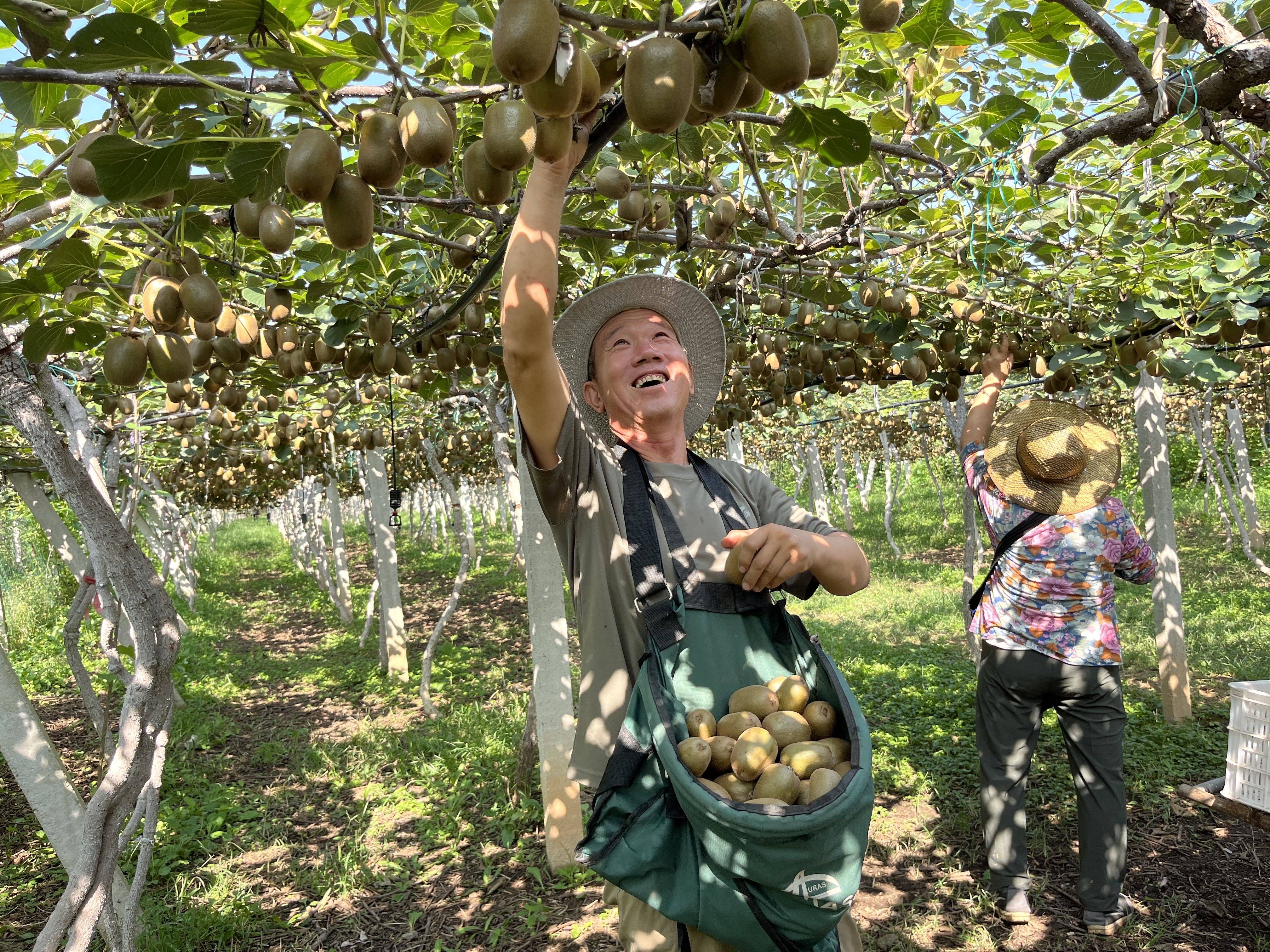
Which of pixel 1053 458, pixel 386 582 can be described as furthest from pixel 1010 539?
pixel 386 582

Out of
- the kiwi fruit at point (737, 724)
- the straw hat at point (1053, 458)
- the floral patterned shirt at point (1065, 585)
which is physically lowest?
the floral patterned shirt at point (1065, 585)

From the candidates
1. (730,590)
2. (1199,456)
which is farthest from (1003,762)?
(1199,456)

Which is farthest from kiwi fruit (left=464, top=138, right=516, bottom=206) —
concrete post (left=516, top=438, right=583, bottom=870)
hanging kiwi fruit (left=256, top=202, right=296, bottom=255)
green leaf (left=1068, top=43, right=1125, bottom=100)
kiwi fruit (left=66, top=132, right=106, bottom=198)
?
concrete post (left=516, top=438, right=583, bottom=870)

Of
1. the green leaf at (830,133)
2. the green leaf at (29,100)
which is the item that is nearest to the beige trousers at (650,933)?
the green leaf at (830,133)

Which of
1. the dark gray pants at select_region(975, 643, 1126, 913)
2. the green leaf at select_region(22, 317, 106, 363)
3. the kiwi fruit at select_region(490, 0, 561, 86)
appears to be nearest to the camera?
the kiwi fruit at select_region(490, 0, 561, 86)

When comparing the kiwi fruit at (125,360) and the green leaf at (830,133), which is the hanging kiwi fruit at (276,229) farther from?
the green leaf at (830,133)

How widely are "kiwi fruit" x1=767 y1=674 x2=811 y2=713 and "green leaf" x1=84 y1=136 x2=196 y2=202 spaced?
4.60ft

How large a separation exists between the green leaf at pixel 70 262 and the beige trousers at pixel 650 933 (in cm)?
177

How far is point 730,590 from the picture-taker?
70.1 inches

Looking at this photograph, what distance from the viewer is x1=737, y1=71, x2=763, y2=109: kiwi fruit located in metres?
1.07

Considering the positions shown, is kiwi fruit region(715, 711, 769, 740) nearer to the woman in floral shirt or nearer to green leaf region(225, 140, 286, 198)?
green leaf region(225, 140, 286, 198)

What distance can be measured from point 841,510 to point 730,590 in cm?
2452

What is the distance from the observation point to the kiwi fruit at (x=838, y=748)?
149cm

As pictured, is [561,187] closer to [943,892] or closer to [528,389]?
[528,389]
